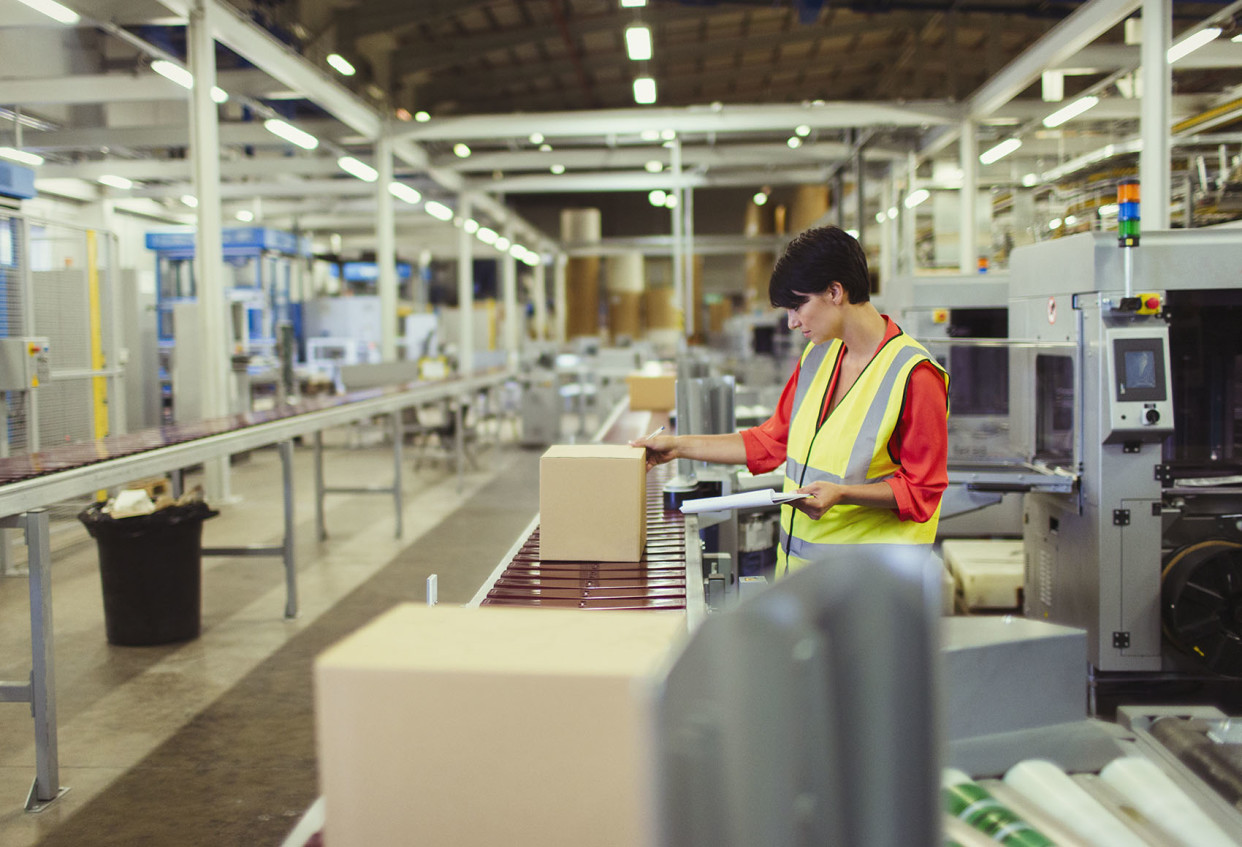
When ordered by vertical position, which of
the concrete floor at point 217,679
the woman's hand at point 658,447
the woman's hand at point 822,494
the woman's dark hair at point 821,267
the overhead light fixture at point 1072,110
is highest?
the overhead light fixture at point 1072,110

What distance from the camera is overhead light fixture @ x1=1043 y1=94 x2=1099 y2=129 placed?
6867 millimetres

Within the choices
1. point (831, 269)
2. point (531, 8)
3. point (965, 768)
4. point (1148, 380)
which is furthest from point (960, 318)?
point (531, 8)

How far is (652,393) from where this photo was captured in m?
5.96

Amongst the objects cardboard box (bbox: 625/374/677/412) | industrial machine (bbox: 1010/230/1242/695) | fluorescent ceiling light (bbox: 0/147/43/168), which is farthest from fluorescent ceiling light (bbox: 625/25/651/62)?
fluorescent ceiling light (bbox: 0/147/43/168)

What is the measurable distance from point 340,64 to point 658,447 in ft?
24.6

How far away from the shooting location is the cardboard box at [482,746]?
799mm

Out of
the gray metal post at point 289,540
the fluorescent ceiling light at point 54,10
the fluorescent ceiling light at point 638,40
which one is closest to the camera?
the gray metal post at point 289,540

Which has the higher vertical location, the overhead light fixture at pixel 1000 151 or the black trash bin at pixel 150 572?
the overhead light fixture at pixel 1000 151

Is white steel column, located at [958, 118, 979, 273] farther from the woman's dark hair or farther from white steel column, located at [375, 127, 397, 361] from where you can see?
the woman's dark hair

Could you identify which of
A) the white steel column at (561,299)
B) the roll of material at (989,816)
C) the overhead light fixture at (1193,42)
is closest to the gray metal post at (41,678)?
the roll of material at (989,816)

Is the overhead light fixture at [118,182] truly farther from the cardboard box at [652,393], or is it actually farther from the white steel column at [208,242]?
the cardboard box at [652,393]

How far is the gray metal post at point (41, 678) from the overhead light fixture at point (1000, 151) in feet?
25.4

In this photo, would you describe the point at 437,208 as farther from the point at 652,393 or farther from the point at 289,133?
the point at 652,393

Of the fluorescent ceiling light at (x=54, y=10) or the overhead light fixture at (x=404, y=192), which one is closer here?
the fluorescent ceiling light at (x=54, y=10)
